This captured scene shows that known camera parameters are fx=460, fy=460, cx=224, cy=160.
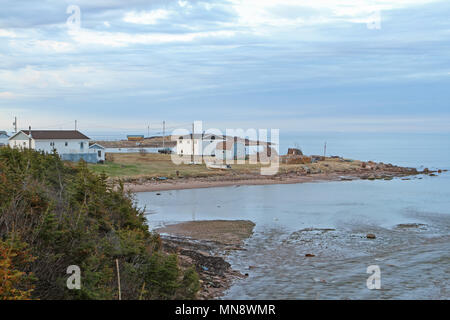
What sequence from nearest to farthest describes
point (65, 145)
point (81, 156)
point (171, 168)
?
point (65, 145) → point (81, 156) → point (171, 168)

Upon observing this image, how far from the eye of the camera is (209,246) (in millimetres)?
19969

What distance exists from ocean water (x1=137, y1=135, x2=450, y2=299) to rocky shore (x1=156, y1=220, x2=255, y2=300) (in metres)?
0.51

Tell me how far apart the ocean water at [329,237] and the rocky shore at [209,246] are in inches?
20.2

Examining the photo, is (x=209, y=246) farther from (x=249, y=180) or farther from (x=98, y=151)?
(x=98, y=151)

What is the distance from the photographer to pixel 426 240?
886 inches

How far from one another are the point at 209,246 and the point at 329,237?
6.62 metres

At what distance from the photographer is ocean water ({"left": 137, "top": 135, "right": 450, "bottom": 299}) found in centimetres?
1447

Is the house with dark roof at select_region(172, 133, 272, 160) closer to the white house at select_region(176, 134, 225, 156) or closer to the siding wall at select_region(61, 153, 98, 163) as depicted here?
the white house at select_region(176, 134, 225, 156)

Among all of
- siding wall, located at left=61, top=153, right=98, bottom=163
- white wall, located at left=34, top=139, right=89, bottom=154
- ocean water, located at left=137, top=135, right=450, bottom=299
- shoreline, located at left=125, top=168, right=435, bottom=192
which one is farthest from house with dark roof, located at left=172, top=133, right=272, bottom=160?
ocean water, located at left=137, top=135, right=450, bottom=299

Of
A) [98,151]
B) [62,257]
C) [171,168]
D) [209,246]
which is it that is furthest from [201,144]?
[62,257]
